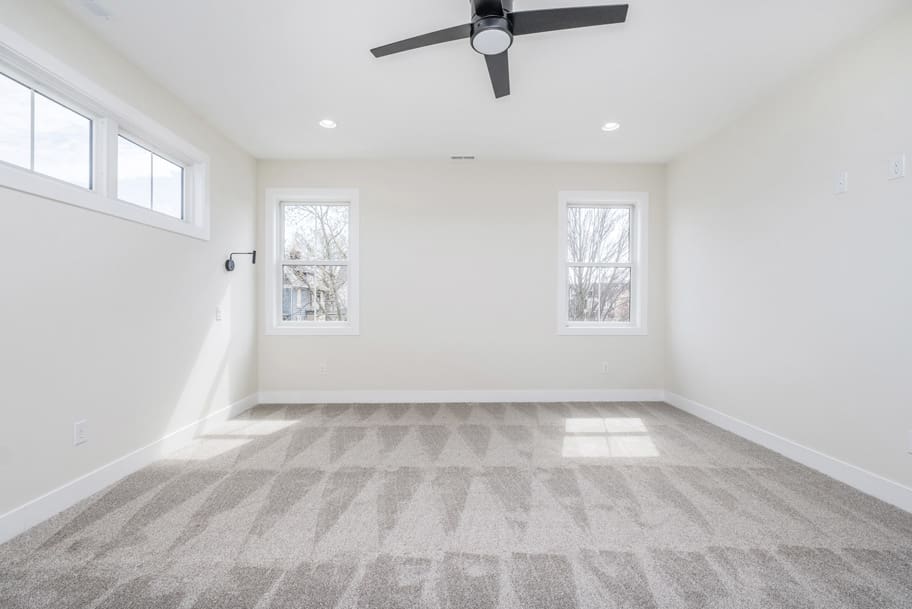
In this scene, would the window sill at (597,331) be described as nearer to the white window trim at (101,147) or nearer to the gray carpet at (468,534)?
the gray carpet at (468,534)

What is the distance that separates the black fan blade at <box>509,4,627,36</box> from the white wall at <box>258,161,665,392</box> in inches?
95.9

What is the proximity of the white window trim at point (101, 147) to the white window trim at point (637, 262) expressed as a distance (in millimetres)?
3480

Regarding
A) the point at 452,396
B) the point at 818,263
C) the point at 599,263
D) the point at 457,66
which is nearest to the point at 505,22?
the point at 457,66

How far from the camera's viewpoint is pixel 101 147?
2.35 meters

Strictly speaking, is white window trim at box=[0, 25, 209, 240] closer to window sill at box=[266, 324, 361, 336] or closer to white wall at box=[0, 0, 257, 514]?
white wall at box=[0, 0, 257, 514]

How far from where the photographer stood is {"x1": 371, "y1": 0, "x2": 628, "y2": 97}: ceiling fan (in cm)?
171

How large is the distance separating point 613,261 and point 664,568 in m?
3.37

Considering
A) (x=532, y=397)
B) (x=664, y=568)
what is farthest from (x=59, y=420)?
(x=532, y=397)

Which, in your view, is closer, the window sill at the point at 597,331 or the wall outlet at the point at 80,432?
the wall outlet at the point at 80,432

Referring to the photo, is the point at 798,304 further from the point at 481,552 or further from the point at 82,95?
the point at 82,95

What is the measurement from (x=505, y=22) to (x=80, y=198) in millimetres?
2464

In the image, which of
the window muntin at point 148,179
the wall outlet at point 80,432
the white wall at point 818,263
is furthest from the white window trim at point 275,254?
the white wall at point 818,263

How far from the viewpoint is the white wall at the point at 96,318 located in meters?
1.84

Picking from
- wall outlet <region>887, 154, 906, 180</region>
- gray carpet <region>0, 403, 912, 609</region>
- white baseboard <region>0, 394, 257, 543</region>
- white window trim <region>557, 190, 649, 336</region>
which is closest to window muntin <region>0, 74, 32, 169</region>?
white baseboard <region>0, 394, 257, 543</region>
